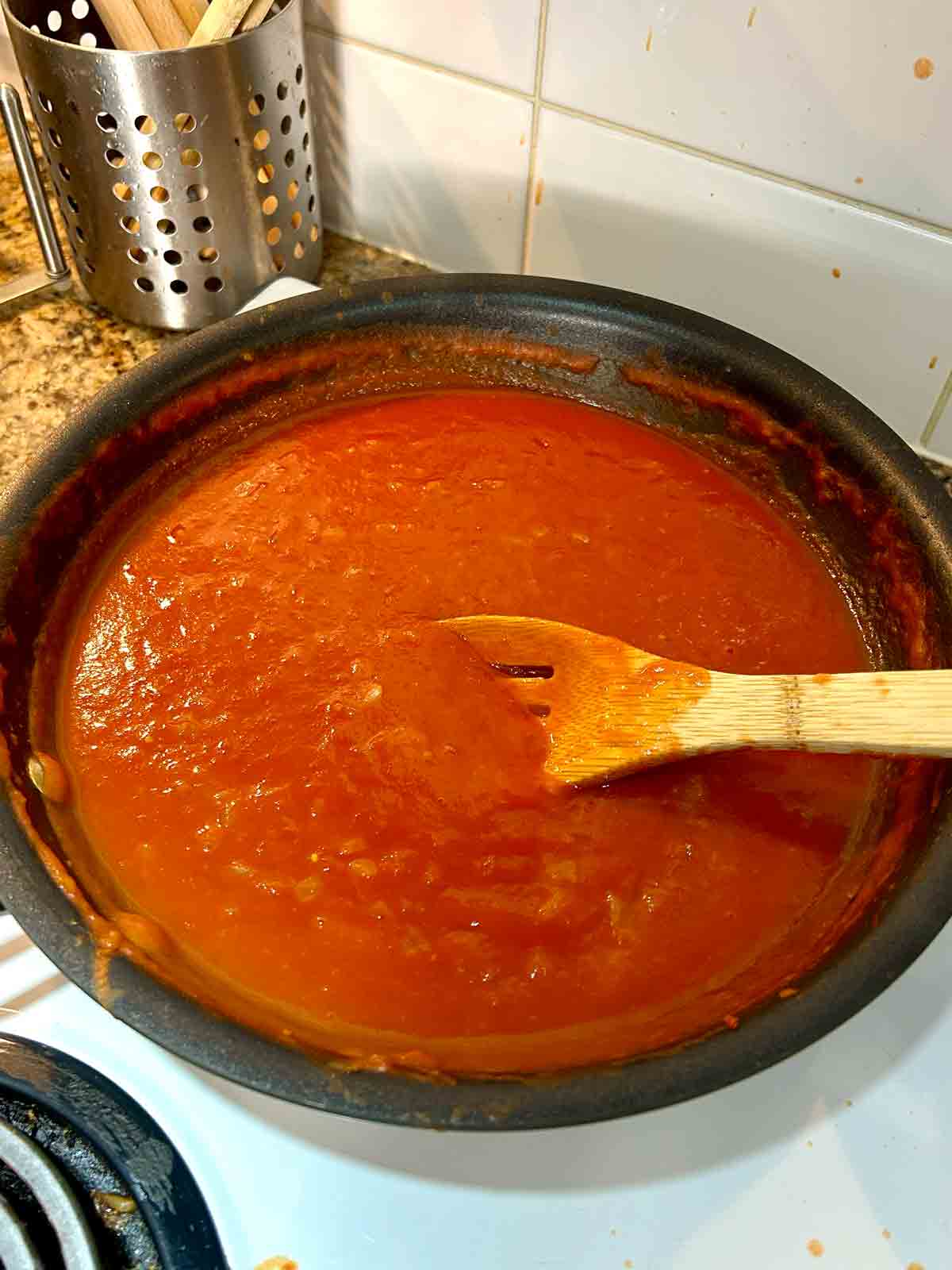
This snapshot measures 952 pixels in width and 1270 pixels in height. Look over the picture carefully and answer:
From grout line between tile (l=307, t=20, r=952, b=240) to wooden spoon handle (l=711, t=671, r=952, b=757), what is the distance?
0.49 metres

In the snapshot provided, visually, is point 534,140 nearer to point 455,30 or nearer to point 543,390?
point 455,30

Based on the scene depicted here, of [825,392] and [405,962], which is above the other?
[825,392]

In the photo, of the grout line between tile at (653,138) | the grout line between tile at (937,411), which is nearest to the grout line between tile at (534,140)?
the grout line between tile at (653,138)

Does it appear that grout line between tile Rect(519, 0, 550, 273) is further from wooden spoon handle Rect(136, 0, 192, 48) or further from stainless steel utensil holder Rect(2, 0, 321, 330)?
wooden spoon handle Rect(136, 0, 192, 48)

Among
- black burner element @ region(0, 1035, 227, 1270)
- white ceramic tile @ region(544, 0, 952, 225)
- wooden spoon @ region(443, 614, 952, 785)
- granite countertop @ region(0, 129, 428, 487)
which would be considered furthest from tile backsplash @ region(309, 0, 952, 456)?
black burner element @ region(0, 1035, 227, 1270)

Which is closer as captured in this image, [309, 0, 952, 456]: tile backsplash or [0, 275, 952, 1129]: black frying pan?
[0, 275, 952, 1129]: black frying pan

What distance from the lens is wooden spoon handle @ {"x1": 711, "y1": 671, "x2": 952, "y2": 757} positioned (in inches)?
28.8

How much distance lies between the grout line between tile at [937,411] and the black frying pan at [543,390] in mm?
206

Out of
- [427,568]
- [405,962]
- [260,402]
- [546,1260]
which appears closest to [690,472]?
[427,568]

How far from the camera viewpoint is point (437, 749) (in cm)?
90

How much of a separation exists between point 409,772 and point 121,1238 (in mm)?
368

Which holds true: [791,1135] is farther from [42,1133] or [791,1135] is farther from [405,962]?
[42,1133]

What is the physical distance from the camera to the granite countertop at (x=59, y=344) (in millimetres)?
1208

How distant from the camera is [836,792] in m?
0.91
